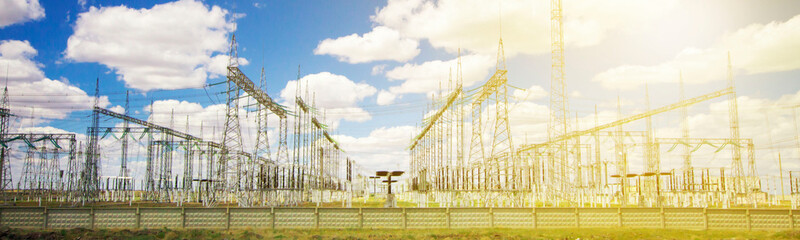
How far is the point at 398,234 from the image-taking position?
22375mm

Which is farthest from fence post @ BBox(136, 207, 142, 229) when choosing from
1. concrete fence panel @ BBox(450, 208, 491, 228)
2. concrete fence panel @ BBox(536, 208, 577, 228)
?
concrete fence panel @ BBox(536, 208, 577, 228)

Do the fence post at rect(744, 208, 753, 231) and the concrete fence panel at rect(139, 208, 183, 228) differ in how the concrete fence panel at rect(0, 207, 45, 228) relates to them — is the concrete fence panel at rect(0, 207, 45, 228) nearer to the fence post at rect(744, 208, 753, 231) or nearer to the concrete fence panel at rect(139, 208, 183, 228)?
the concrete fence panel at rect(139, 208, 183, 228)

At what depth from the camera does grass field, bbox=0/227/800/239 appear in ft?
71.5

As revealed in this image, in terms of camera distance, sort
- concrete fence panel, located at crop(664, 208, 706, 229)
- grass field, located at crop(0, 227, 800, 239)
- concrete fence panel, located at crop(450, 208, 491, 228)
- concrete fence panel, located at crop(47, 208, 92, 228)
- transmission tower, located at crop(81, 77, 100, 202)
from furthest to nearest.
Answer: transmission tower, located at crop(81, 77, 100, 202) < concrete fence panel, located at crop(664, 208, 706, 229) < concrete fence panel, located at crop(450, 208, 491, 228) < concrete fence panel, located at crop(47, 208, 92, 228) < grass field, located at crop(0, 227, 800, 239)

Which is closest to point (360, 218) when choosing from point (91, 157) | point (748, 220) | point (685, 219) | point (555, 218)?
point (555, 218)

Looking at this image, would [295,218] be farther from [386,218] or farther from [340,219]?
[386,218]

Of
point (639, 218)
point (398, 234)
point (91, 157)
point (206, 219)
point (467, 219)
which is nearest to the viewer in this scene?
point (398, 234)

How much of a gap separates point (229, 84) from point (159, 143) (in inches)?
1142

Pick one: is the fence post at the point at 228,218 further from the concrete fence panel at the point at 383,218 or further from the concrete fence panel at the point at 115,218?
the concrete fence panel at the point at 383,218

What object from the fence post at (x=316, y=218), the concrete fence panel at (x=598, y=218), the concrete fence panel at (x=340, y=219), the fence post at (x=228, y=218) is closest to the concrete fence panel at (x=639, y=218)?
the concrete fence panel at (x=598, y=218)

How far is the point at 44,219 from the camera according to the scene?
23.7m

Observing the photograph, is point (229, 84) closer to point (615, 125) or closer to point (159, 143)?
point (159, 143)

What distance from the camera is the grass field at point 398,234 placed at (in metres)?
21.8

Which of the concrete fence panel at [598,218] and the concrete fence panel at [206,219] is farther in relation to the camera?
the concrete fence panel at [598,218]
